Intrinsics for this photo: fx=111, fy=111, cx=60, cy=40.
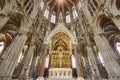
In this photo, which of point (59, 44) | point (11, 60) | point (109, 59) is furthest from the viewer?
point (59, 44)

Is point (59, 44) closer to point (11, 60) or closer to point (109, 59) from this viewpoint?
point (109, 59)

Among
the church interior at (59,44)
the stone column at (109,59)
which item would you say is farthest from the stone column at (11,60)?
the stone column at (109,59)

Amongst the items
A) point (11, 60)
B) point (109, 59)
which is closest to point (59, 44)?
point (109, 59)

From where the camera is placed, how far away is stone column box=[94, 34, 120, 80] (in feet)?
34.1

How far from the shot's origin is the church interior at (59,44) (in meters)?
11.4

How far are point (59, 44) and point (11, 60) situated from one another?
10.8m

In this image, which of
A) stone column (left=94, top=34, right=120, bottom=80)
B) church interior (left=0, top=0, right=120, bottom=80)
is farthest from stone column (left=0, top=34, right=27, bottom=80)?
stone column (left=94, top=34, right=120, bottom=80)

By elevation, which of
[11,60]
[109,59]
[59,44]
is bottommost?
[11,60]

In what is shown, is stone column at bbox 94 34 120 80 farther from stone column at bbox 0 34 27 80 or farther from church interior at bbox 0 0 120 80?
stone column at bbox 0 34 27 80

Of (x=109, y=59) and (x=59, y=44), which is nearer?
(x=109, y=59)

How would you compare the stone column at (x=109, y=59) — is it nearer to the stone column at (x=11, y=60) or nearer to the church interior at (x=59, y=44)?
the church interior at (x=59, y=44)

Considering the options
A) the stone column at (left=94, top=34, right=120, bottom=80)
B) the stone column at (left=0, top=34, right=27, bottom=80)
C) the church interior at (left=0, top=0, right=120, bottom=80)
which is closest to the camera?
the stone column at (left=0, top=34, right=27, bottom=80)

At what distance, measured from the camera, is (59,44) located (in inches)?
811

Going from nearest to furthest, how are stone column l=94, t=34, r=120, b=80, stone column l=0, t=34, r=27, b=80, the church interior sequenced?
stone column l=0, t=34, r=27, b=80
stone column l=94, t=34, r=120, b=80
the church interior
